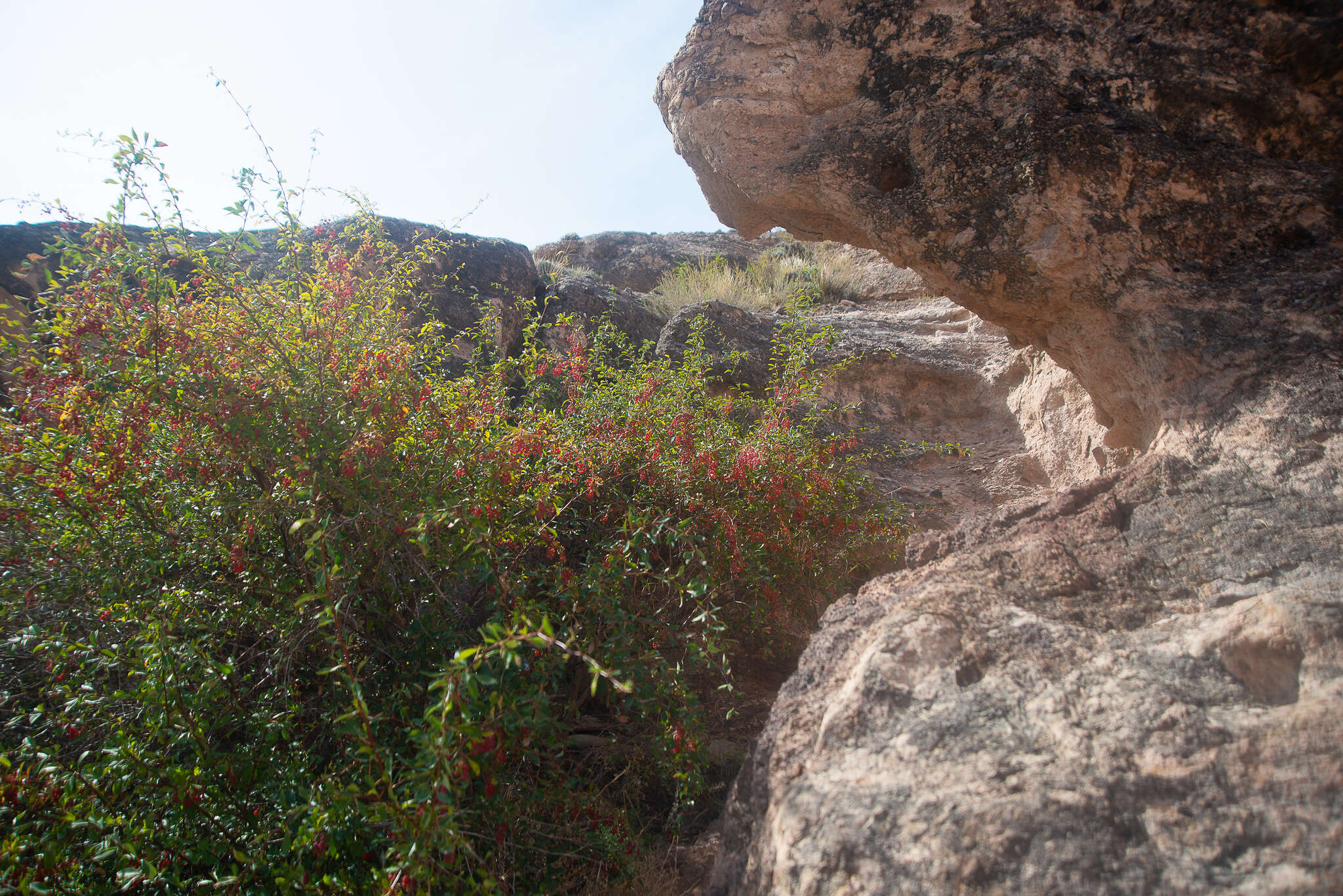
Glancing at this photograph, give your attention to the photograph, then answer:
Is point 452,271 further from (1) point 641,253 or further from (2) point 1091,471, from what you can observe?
(2) point 1091,471

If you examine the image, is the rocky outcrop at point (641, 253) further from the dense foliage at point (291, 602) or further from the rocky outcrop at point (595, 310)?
the dense foliage at point (291, 602)

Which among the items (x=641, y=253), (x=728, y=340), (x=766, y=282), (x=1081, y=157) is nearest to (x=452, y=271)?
(x=728, y=340)

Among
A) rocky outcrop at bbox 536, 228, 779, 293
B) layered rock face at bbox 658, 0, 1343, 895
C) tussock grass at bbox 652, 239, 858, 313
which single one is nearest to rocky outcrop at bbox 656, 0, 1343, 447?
layered rock face at bbox 658, 0, 1343, 895

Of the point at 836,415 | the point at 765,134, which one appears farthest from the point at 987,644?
the point at 836,415

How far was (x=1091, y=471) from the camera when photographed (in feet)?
11.2

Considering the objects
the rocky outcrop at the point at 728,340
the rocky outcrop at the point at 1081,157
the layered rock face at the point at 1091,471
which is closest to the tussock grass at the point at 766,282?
the rocky outcrop at the point at 728,340

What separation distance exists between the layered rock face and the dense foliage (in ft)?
2.52

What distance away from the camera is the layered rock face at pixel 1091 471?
1.33m

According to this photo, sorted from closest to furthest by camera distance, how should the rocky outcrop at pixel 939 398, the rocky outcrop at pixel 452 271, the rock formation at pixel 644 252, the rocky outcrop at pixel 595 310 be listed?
the rocky outcrop at pixel 939 398 < the rocky outcrop at pixel 452 271 < the rocky outcrop at pixel 595 310 < the rock formation at pixel 644 252

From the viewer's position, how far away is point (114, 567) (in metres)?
2.39

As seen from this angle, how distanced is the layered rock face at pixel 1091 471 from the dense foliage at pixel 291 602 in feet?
2.52

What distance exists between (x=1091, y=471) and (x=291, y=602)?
12.2 feet

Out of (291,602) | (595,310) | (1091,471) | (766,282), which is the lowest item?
(1091,471)

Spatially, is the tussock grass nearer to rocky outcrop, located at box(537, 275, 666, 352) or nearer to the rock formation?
the rock formation
